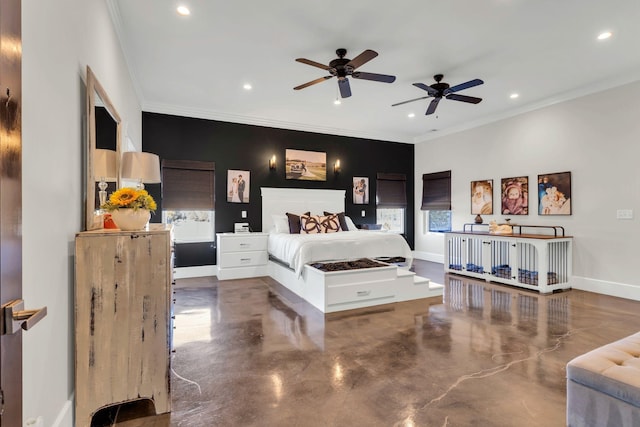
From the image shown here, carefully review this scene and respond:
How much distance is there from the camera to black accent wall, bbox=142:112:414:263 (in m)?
5.74

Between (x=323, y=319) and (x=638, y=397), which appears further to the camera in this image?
(x=323, y=319)

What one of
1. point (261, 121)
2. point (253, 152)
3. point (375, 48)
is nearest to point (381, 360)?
point (375, 48)

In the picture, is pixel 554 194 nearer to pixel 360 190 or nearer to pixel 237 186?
pixel 360 190

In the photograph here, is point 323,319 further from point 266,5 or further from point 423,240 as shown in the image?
point 423,240

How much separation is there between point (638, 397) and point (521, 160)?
5.13m

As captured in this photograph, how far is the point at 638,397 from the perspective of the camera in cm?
151

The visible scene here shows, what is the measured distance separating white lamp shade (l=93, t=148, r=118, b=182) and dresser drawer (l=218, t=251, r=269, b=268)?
315 centimetres

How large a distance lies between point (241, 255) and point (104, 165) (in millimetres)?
3535

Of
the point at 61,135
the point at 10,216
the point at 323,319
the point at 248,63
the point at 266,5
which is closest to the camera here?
the point at 10,216

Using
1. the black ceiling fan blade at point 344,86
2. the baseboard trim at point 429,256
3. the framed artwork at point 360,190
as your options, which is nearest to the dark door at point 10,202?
the black ceiling fan blade at point 344,86

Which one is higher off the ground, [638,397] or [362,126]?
[362,126]

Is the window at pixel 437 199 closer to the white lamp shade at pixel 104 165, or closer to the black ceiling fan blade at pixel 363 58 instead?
the black ceiling fan blade at pixel 363 58

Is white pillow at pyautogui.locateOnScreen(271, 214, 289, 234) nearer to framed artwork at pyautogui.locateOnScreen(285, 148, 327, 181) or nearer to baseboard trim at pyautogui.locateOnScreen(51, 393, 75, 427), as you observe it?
framed artwork at pyautogui.locateOnScreen(285, 148, 327, 181)

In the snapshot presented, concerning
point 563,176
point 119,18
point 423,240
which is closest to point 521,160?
point 563,176
